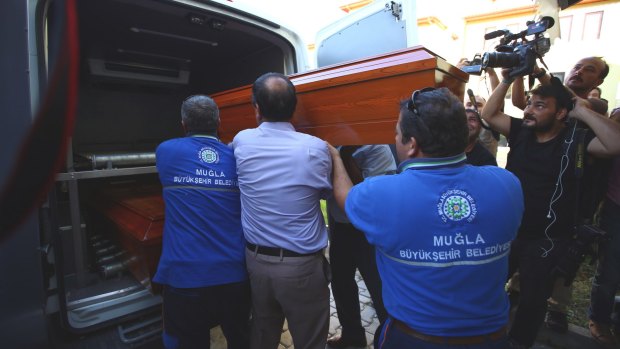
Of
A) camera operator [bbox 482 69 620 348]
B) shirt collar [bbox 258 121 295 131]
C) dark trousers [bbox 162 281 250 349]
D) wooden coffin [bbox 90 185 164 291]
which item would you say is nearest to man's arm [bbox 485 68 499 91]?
camera operator [bbox 482 69 620 348]

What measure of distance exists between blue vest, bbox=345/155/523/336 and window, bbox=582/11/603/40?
14952 mm

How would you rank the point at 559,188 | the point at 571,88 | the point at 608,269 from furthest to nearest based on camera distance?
1. the point at 571,88
2. the point at 608,269
3. the point at 559,188

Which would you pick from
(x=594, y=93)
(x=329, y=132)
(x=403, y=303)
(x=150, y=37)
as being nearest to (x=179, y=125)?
(x=150, y=37)

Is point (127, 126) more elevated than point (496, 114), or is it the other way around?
point (496, 114)

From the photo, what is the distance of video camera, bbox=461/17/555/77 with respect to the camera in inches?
73.5

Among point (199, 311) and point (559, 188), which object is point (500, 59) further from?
point (199, 311)

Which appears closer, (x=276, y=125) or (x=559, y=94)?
(x=276, y=125)

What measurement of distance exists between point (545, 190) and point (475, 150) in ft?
1.66

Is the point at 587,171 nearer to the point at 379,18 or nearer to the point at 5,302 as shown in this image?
the point at 379,18

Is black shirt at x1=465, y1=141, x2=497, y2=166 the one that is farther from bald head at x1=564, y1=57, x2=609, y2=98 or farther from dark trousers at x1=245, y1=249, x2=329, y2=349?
dark trousers at x1=245, y1=249, x2=329, y2=349

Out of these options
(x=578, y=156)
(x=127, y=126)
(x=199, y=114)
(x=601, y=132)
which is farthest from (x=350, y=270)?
(x=127, y=126)

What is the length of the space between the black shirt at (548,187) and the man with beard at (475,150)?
205mm

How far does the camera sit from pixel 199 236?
5.82 feet

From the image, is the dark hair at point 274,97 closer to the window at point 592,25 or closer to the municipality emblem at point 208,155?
the municipality emblem at point 208,155
